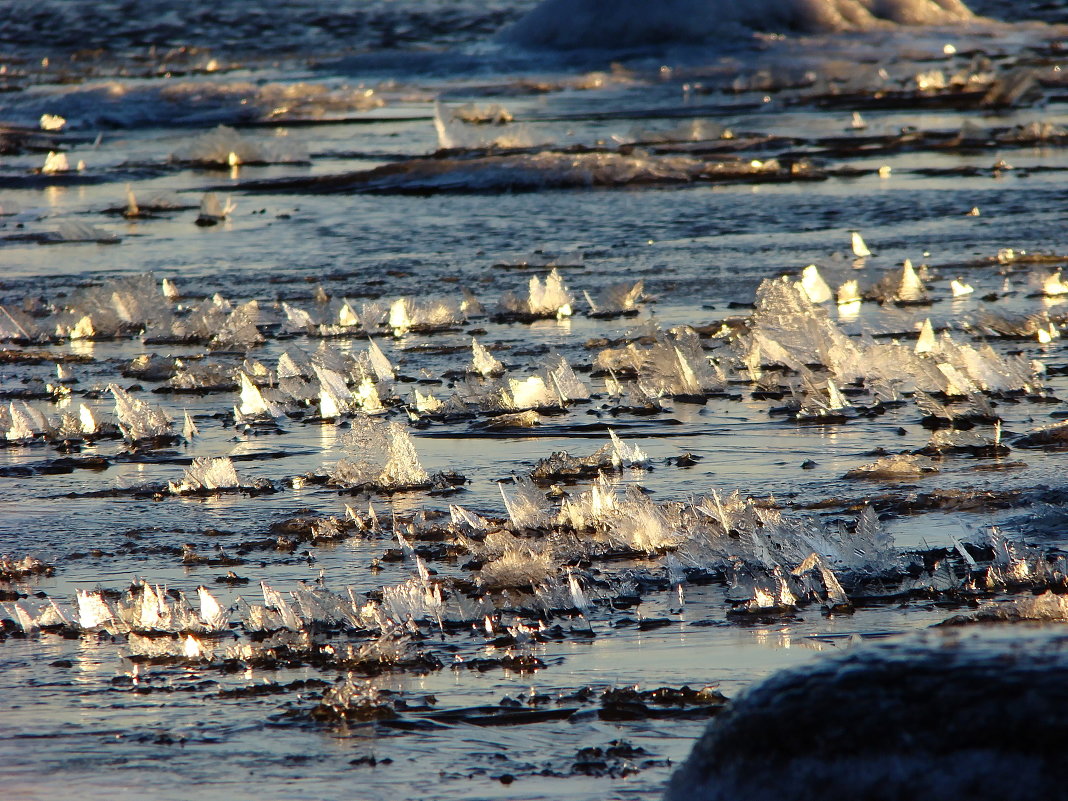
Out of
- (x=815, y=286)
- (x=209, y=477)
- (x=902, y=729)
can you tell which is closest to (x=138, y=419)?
(x=209, y=477)

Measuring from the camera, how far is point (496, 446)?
17.5ft

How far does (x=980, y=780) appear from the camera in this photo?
2049 millimetres

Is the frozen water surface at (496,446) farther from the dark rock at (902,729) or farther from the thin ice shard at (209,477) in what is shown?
the dark rock at (902,729)

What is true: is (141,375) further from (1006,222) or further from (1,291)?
(1006,222)

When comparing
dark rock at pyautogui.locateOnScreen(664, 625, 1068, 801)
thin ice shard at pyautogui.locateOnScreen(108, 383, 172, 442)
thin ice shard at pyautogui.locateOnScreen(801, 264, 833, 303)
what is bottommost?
thin ice shard at pyautogui.locateOnScreen(801, 264, 833, 303)

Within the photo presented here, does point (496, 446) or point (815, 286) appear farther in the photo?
point (815, 286)

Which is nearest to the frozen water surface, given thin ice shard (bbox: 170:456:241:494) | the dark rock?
thin ice shard (bbox: 170:456:241:494)

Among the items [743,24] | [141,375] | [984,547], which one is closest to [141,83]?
[743,24]

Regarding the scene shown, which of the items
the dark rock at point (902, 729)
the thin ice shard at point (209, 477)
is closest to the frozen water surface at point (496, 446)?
the thin ice shard at point (209, 477)

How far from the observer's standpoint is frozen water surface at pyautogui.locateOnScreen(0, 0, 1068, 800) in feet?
10.3

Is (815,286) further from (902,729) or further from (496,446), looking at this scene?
(902,729)

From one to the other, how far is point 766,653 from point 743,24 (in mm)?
22699

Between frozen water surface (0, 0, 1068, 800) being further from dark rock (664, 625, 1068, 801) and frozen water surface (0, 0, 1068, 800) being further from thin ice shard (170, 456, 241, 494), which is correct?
dark rock (664, 625, 1068, 801)

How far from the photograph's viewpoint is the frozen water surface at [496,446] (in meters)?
3.15
